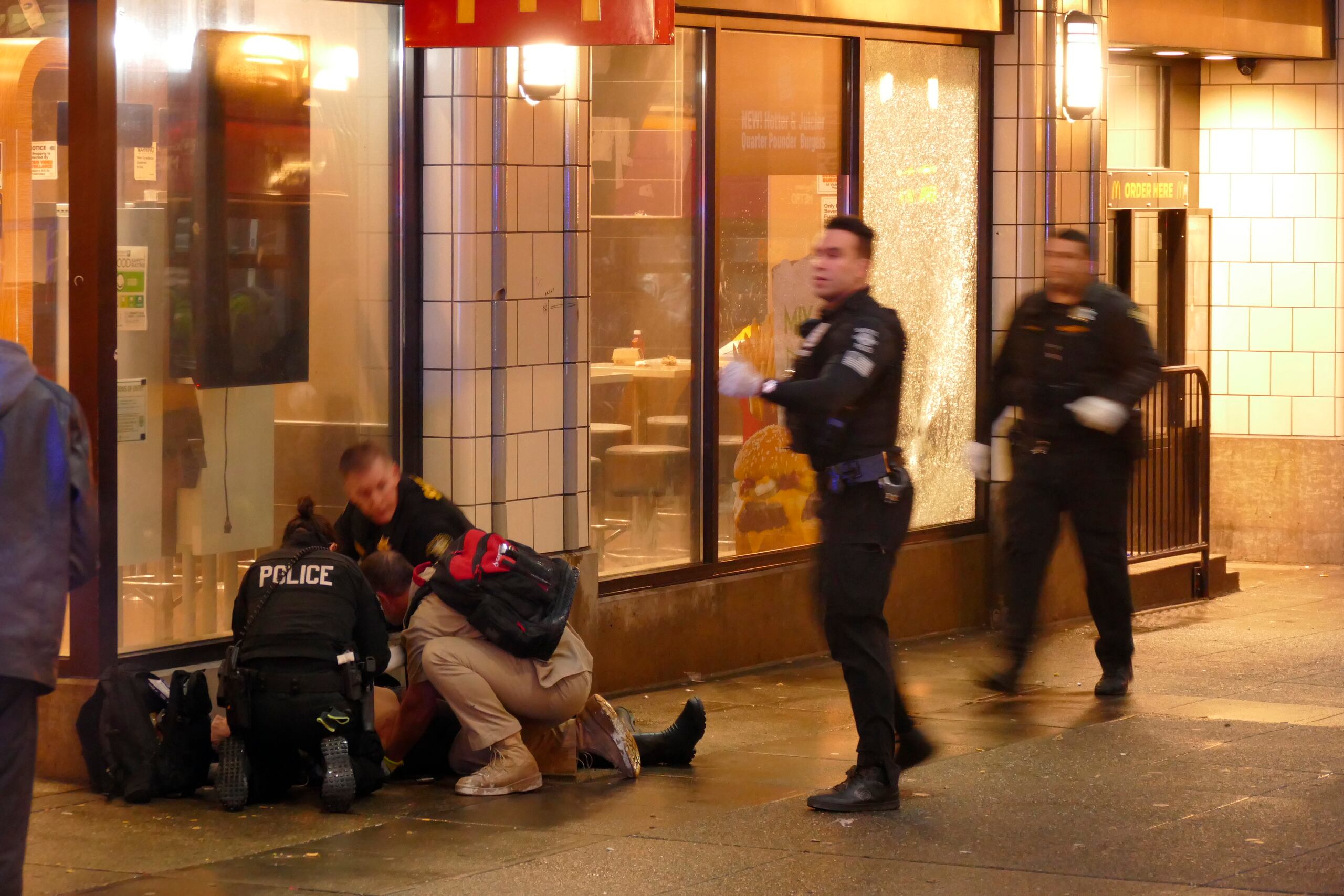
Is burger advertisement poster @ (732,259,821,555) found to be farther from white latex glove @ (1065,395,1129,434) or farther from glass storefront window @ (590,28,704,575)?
white latex glove @ (1065,395,1129,434)

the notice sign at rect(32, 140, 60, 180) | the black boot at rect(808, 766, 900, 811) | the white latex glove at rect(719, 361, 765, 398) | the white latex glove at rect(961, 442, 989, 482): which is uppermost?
the notice sign at rect(32, 140, 60, 180)

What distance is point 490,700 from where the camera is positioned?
6.89 m

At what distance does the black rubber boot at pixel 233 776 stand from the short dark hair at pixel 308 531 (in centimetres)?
73

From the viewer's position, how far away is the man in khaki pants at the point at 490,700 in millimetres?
6867

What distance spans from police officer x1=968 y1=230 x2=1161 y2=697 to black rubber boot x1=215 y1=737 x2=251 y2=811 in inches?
115

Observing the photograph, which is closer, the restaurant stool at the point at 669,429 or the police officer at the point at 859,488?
the police officer at the point at 859,488

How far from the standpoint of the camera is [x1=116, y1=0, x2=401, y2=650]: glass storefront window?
7469 millimetres

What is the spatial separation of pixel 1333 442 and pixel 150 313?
854 centimetres

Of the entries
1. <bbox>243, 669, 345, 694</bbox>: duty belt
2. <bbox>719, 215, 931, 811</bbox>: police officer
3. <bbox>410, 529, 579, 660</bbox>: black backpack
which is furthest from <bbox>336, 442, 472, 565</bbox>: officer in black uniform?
<bbox>719, 215, 931, 811</bbox>: police officer

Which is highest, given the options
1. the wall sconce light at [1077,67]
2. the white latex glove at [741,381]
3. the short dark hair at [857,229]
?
the wall sconce light at [1077,67]

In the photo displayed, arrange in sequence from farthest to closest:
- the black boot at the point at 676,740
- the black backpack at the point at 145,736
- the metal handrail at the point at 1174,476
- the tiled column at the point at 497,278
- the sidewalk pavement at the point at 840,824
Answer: the metal handrail at the point at 1174,476 < the tiled column at the point at 497,278 < the black boot at the point at 676,740 < the black backpack at the point at 145,736 < the sidewalk pavement at the point at 840,824

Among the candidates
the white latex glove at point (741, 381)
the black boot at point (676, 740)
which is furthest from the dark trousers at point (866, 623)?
the black boot at point (676, 740)

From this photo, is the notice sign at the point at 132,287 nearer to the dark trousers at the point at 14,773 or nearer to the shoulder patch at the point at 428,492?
the shoulder patch at the point at 428,492

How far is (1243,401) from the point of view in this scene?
13523mm
